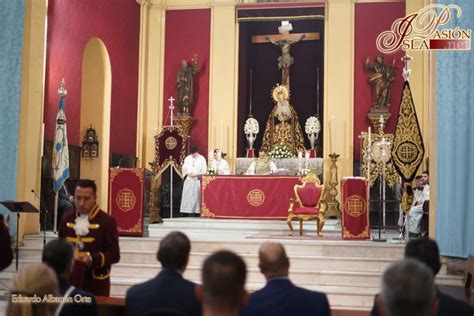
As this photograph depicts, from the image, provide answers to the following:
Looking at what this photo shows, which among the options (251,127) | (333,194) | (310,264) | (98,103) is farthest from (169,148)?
(310,264)

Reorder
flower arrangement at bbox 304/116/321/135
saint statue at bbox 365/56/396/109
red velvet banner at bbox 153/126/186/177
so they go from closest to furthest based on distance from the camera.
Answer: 1. red velvet banner at bbox 153/126/186/177
2. saint statue at bbox 365/56/396/109
3. flower arrangement at bbox 304/116/321/135

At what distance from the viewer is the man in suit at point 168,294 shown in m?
2.71

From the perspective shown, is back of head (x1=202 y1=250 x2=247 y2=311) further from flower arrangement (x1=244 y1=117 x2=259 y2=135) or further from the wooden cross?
the wooden cross

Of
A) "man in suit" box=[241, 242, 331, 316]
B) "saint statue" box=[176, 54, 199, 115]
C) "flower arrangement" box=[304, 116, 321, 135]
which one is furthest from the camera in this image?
"saint statue" box=[176, 54, 199, 115]

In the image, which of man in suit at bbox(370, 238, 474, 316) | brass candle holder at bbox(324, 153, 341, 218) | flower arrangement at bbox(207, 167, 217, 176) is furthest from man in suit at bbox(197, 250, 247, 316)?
brass candle holder at bbox(324, 153, 341, 218)

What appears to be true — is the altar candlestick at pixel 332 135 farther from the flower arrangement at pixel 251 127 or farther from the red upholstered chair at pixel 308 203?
the red upholstered chair at pixel 308 203

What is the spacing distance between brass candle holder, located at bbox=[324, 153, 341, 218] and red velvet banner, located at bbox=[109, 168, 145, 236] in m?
5.58

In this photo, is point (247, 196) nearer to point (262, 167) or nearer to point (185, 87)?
point (262, 167)

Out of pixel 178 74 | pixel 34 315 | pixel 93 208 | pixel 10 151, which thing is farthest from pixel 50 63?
pixel 34 315

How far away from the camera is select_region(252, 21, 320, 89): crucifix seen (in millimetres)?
15742

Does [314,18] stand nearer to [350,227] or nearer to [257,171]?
[257,171]

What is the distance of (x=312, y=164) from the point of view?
14.6m

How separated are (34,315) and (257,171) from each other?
36.7 feet

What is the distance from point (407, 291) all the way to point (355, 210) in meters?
Answer: 7.74
